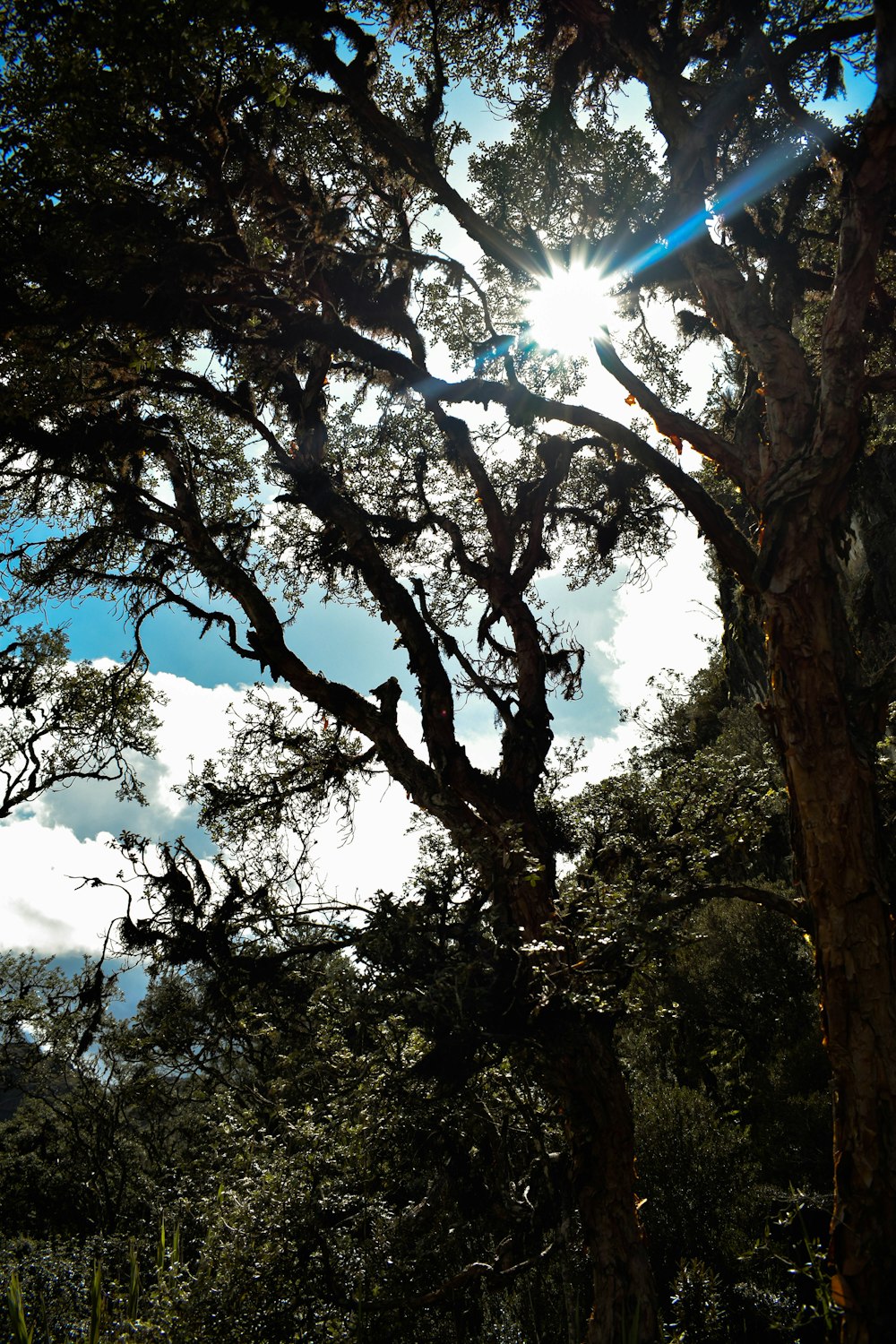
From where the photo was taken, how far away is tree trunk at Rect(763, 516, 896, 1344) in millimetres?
4273

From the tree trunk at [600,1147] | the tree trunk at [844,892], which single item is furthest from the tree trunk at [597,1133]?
the tree trunk at [844,892]

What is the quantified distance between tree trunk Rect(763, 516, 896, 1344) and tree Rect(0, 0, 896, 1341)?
0.07 ft

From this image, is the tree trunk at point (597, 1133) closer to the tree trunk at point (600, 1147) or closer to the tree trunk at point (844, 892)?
the tree trunk at point (600, 1147)

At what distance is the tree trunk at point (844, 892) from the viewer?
14.0ft

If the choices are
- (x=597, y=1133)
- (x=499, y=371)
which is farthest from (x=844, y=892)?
(x=499, y=371)

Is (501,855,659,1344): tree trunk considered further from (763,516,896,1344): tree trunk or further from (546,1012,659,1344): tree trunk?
(763,516,896,1344): tree trunk

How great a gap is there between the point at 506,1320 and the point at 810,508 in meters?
7.71

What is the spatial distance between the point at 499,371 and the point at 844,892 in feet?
25.9

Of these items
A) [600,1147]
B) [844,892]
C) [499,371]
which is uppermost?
[499,371]

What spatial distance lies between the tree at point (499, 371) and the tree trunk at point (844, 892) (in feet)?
0.07

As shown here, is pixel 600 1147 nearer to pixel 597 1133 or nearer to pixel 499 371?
pixel 597 1133

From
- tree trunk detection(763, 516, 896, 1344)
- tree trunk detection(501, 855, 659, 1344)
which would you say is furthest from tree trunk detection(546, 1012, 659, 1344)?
tree trunk detection(763, 516, 896, 1344)

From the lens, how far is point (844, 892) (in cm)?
474

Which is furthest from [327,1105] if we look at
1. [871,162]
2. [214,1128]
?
[871,162]
